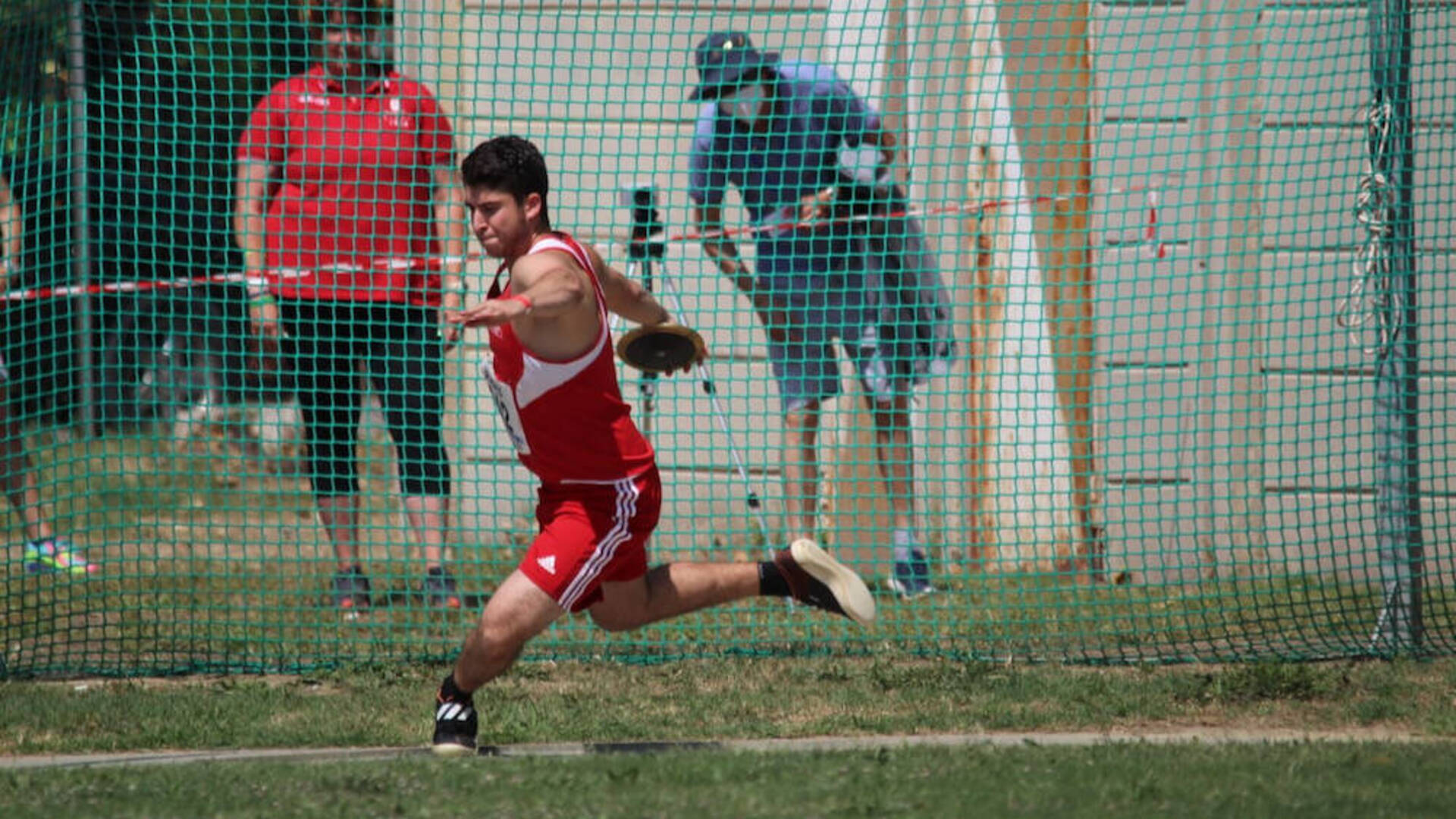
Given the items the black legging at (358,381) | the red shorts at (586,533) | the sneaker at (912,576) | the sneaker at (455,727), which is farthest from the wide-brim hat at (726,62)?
the sneaker at (455,727)

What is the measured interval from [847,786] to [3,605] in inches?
195

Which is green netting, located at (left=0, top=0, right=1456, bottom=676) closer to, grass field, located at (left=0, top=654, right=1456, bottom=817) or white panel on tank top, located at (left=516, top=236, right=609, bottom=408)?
grass field, located at (left=0, top=654, right=1456, bottom=817)

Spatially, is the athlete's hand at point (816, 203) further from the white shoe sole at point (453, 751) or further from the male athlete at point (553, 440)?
the white shoe sole at point (453, 751)

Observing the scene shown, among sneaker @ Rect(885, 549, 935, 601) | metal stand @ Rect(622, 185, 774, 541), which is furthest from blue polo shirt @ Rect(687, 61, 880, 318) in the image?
sneaker @ Rect(885, 549, 935, 601)

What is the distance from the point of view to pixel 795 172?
871cm

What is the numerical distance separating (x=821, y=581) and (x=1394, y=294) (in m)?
2.76

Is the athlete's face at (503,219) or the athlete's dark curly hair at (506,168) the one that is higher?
the athlete's dark curly hair at (506,168)

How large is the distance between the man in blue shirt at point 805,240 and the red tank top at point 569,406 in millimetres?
2736

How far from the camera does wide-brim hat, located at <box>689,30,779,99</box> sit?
8.38 metres

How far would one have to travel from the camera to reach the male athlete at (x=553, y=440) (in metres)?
5.46

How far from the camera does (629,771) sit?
4.94 meters

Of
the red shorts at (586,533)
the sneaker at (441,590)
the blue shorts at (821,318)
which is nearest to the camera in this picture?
the red shorts at (586,533)

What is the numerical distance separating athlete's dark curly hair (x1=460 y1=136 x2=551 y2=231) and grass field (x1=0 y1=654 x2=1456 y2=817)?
163 cm

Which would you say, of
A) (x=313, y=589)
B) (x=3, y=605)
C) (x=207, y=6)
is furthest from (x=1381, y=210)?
(x=3, y=605)
